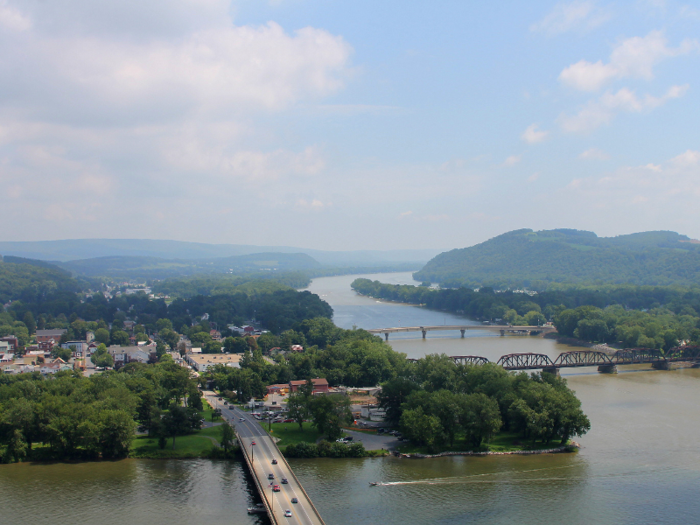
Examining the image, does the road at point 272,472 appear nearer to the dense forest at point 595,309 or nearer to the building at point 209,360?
the building at point 209,360

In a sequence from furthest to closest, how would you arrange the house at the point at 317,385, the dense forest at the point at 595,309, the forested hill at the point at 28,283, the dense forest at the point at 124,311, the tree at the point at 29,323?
the forested hill at the point at 28,283 < the tree at the point at 29,323 < the dense forest at the point at 124,311 < the dense forest at the point at 595,309 < the house at the point at 317,385

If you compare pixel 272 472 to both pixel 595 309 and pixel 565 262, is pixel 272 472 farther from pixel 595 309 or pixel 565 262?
pixel 565 262

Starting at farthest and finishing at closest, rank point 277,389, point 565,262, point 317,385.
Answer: point 565,262 → point 277,389 → point 317,385

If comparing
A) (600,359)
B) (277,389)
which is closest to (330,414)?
(277,389)

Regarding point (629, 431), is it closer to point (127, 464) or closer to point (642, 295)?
point (127, 464)

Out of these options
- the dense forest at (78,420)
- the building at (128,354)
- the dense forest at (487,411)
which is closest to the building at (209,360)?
the building at (128,354)

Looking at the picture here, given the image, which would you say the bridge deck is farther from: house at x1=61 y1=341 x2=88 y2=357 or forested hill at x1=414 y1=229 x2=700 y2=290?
forested hill at x1=414 y1=229 x2=700 y2=290

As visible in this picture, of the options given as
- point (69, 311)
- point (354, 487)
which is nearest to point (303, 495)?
point (354, 487)

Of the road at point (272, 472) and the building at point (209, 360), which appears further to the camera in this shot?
the building at point (209, 360)
